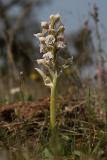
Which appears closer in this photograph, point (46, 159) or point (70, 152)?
point (46, 159)

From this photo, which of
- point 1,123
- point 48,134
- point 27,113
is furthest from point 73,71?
point 48,134

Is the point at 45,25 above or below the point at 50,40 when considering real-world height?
above

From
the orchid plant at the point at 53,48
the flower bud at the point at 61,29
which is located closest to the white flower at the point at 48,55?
the orchid plant at the point at 53,48

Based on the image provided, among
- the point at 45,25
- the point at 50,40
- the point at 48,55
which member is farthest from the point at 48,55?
the point at 45,25

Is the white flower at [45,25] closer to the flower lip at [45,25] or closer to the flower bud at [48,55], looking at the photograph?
the flower lip at [45,25]

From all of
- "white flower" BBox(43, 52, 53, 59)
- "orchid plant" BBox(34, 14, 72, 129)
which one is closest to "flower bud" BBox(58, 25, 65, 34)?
Result: "orchid plant" BBox(34, 14, 72, 129)

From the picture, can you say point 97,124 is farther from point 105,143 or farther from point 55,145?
point 55,145

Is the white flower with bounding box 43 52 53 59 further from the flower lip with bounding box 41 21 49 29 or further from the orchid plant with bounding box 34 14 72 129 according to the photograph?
the flower lip with bounding box 41 21 49 29

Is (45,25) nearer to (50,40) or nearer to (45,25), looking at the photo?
(45,25)
